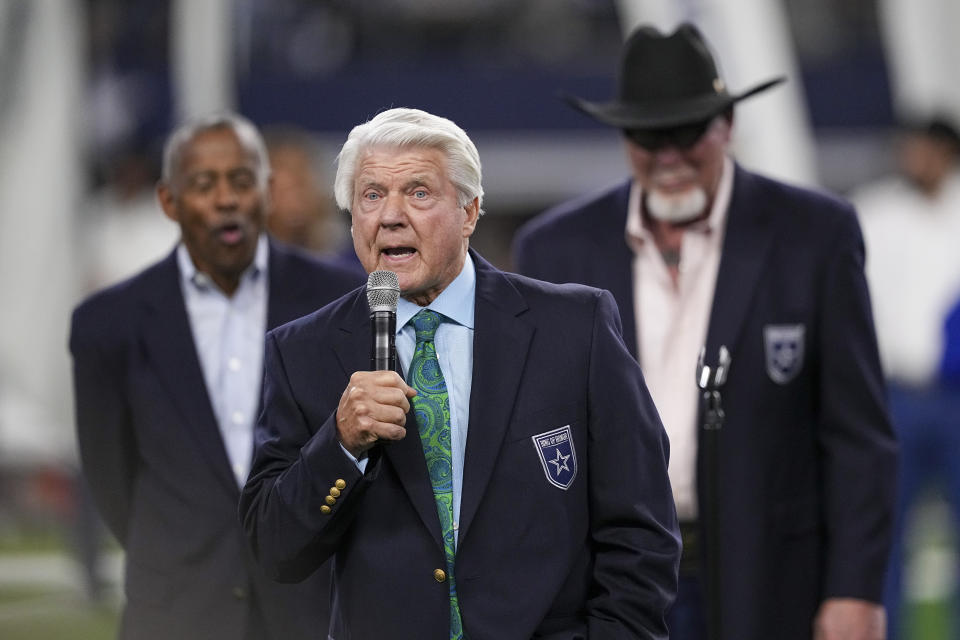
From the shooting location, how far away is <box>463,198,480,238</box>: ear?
3457 mm

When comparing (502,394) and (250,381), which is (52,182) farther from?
(502,394)

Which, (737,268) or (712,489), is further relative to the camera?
(737,268)

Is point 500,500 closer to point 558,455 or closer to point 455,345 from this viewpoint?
point 558,455

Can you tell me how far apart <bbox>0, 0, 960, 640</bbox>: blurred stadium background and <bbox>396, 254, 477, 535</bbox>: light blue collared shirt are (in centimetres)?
452

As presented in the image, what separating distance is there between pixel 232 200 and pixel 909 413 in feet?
15.2

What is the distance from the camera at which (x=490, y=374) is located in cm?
345

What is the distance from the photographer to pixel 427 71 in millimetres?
22531

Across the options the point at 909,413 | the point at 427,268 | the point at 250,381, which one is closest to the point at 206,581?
the point at 250,381

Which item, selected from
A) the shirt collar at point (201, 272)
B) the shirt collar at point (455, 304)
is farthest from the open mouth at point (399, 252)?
the shirt collar at point (201, 272)

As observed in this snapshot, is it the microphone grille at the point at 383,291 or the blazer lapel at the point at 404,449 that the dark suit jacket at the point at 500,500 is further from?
the microphone grille at the point at 383,291

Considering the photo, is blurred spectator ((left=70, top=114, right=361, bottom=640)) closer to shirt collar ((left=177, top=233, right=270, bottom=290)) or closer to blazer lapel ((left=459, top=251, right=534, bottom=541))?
shirt collar ((left=177, top=233, right=270, bottom=290))

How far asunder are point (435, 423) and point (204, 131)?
6.57 ft

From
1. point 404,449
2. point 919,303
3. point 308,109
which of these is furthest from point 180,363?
point 308,109

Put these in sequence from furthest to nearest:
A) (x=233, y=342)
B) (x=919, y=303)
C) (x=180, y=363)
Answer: (x=919, y=303) → (x=233, y=342) → (x=180, y=363)
